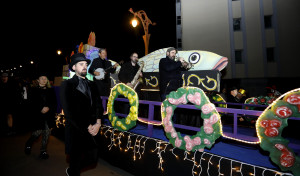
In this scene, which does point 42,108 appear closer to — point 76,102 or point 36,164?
point 36,164

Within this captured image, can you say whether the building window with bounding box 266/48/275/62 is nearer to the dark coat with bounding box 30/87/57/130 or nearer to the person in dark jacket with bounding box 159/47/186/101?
the person in dark jacket with bounding box 159/47/186/101

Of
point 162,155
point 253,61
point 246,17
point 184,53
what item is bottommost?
point 162,155

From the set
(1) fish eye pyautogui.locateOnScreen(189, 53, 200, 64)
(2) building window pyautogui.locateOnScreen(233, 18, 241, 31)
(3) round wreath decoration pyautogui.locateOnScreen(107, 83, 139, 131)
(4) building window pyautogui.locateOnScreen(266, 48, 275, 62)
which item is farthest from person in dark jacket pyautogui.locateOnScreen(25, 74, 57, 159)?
(4) building window pyautogui.locateOnScreen(266, 48, 275, 62)

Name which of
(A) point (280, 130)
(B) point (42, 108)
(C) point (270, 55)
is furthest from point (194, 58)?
(C) point (270, 55)

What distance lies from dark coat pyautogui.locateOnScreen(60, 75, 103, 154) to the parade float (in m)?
0.41

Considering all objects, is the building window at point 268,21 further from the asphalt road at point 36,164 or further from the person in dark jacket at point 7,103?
the person in dark jacket at point 7,103

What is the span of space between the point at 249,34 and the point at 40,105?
19774 millimetres

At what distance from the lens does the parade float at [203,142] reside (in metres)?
2.17

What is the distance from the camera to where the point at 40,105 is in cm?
461

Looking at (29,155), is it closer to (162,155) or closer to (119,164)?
(119,164)

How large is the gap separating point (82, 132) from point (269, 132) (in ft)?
8.90

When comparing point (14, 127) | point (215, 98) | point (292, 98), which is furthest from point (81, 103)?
point (14, 127)

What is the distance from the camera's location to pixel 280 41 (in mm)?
16969

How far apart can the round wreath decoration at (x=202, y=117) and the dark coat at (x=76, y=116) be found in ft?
4.74
